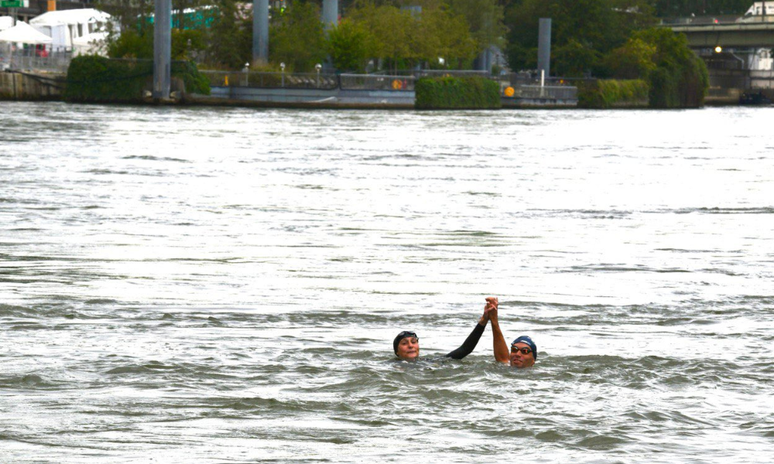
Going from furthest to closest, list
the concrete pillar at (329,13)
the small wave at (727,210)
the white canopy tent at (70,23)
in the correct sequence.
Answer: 1. the concrete pillar at (329,13)
2. the white canopy tent at (70,23)
3. the small wave at (727,210)

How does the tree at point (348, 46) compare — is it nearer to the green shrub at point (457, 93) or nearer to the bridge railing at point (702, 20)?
the green shrub at point (457, 93)

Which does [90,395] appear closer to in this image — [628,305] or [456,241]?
[628,305]

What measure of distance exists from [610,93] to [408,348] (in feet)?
309

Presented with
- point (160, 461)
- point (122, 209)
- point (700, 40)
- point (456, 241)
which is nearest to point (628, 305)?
point (456, 241)

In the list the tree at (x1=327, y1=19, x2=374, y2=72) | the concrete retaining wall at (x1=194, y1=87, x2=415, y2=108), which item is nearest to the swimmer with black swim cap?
the concrete retaining wall at (x1=194, y1=87, x2=415, y2=108)

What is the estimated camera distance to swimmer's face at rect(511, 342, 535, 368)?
36.5 feet

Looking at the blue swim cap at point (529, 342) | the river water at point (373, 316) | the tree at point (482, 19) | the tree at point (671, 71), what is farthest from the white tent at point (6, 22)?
the blue swim cap at point (529, 342)

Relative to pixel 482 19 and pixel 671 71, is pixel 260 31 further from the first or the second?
pixel 671 71

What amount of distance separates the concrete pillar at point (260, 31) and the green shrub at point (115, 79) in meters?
7.15

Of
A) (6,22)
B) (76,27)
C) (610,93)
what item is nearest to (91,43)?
(6,22)

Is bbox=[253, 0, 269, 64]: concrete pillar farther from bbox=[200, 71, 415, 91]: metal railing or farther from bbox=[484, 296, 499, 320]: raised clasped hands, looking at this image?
bbox=[484, 296, 499, 320]: raised clasped hands

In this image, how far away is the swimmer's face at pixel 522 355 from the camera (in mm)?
11125

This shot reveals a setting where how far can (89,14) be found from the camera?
81.0m

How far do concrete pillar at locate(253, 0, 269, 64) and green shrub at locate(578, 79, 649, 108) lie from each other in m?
30.6
